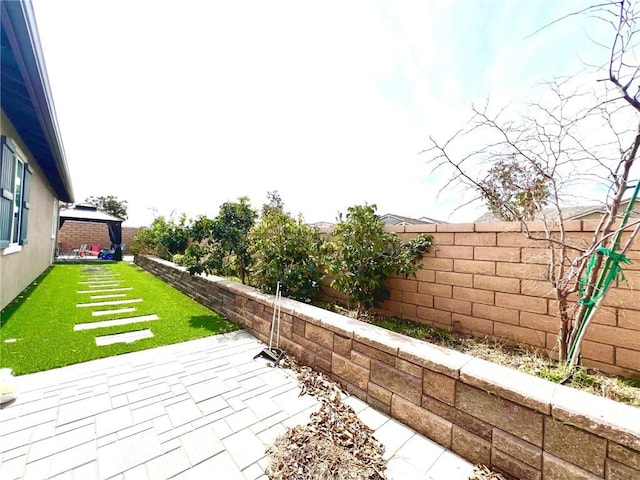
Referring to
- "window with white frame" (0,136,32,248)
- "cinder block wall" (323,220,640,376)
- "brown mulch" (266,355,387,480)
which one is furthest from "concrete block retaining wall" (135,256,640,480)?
"window with white frame" (0,136,32,248)

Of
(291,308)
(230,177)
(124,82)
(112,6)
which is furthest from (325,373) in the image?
(230,177)

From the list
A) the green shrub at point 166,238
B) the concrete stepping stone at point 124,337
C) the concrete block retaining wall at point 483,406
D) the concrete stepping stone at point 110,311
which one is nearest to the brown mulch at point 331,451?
the concrete block retaining wall at point 483,406

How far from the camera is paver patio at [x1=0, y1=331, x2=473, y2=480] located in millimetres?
1761

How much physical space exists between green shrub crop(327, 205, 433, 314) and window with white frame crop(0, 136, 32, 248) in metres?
5.05

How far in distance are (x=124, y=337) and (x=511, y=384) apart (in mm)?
4622

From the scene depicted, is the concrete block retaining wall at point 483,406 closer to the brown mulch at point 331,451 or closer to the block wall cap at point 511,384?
the block wall cap at point 511,384

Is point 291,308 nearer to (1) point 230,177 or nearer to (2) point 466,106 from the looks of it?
(2) point 466,106

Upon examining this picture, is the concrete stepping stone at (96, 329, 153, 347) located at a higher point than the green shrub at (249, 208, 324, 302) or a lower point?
lower

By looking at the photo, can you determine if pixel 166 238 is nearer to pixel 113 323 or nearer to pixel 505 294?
pixel 113 323

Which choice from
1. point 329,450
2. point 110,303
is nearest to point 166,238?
point 110,303

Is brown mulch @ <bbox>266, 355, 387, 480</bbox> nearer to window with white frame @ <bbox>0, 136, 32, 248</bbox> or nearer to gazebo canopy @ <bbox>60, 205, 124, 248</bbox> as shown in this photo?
window with white frame @ <bbox>0, 136, 32, 248</bbox>

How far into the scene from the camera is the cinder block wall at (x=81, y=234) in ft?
59.1

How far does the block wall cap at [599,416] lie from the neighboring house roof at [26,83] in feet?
15.8

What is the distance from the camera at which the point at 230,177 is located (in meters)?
16.0
